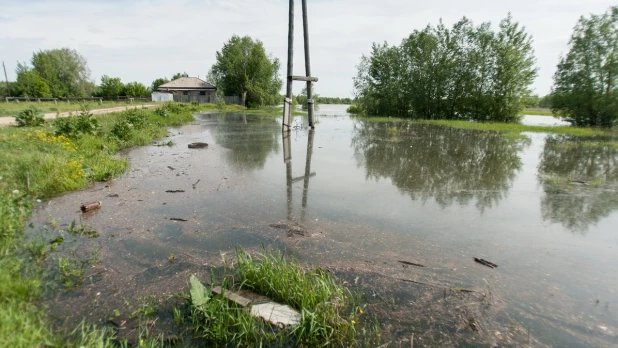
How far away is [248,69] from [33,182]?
43.0 meters

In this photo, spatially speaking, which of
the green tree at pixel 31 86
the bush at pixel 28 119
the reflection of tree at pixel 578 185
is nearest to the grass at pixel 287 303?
the reflection of tree at pixel 578 185

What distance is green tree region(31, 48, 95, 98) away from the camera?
51656mm

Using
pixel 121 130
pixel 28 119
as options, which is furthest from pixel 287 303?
pixel 28 119

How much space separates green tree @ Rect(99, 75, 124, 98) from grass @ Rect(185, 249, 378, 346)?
5938 centimetres

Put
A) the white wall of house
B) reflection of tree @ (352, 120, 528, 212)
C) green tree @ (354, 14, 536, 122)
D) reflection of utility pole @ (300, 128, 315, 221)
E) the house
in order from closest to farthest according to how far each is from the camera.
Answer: reflection of utility pole @ (300, 128, 315, 221)
reflection of tree @ (352, 120, 528, 212)
green tree @ (354, 14, 536, 122)
the white wall of house
the house

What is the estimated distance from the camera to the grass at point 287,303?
7.85ft

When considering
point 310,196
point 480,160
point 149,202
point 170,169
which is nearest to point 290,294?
point 310,196

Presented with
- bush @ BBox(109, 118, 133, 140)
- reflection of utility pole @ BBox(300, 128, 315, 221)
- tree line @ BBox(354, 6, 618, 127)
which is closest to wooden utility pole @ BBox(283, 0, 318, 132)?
reflection of utility pole @ BBox(300, 128, 315, 221)

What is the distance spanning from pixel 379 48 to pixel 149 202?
113 ft

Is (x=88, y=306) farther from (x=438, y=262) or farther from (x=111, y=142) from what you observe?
(x=111, y=142)

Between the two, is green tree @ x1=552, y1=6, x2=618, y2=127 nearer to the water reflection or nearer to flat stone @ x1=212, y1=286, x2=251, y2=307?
the water reflection

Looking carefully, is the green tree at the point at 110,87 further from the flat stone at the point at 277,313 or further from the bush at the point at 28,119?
the flat stone at the point at 277,313

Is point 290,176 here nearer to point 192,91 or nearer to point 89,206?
point 89,206

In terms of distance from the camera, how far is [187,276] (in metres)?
3.21
